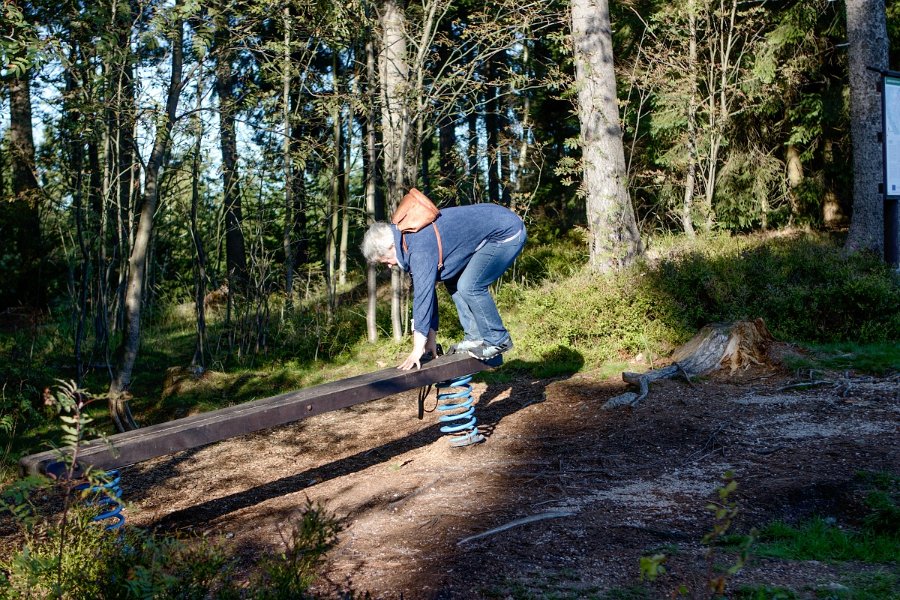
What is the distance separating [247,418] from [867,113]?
1090 centimetres

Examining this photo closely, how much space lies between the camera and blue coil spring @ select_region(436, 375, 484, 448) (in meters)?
5.86

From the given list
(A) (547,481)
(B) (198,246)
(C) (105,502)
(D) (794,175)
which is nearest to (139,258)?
(B) (198,246)

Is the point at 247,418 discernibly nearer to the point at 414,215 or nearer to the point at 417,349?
the point at 417,349

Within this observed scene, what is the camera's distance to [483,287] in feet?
18.7

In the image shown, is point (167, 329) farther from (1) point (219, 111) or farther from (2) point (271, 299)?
(1) point (219, 111)

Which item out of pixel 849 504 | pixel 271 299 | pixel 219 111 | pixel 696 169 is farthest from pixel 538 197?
pixel 849 504

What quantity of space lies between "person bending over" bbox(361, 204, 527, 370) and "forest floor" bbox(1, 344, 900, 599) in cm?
87

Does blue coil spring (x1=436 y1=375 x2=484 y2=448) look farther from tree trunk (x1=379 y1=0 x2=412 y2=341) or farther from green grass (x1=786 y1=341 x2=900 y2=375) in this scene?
tree trunk (x1=379 y1=0 x2=412 y2=341)

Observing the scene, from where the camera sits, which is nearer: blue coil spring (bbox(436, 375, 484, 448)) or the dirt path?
the dirt path

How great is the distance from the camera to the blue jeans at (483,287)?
5617 millimetres

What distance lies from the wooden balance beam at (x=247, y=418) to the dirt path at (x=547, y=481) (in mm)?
511

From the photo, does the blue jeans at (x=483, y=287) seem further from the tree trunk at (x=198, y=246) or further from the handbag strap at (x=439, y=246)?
the tree trunk at (x=198, y=246)

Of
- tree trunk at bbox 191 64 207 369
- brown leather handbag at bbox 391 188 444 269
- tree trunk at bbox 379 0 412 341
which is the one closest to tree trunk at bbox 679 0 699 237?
tree trunk at bbox 379 0 412 341

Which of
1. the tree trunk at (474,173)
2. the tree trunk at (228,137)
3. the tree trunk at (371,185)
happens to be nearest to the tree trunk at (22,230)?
the tree trunk at (228,137)
